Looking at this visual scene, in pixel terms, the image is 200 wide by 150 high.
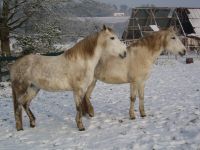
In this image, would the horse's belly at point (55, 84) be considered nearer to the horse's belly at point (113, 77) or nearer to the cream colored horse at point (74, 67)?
the cream colored horse at point (74, 67)

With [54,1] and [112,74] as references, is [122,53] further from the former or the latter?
[54,1]

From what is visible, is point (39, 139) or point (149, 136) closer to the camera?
point (149, 136)

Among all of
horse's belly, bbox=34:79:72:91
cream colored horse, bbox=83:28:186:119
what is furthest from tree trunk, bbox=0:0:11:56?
horse's belly, bbox=34:79:72:91

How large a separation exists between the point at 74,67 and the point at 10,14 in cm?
1051

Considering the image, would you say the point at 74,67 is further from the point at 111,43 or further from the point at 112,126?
the point at 112,126

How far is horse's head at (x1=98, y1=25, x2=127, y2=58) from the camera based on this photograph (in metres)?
6.66

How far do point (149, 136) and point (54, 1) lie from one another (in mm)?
11373

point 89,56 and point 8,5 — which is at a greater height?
point 8,5

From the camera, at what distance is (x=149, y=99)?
9.86 meters

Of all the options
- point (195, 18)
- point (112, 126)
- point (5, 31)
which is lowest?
point (112, 126)

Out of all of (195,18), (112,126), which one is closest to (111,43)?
(112,126)

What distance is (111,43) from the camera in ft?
22.0

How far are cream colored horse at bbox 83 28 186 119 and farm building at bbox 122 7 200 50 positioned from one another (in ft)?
87.5

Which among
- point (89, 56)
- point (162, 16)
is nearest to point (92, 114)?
point (89, 56)
